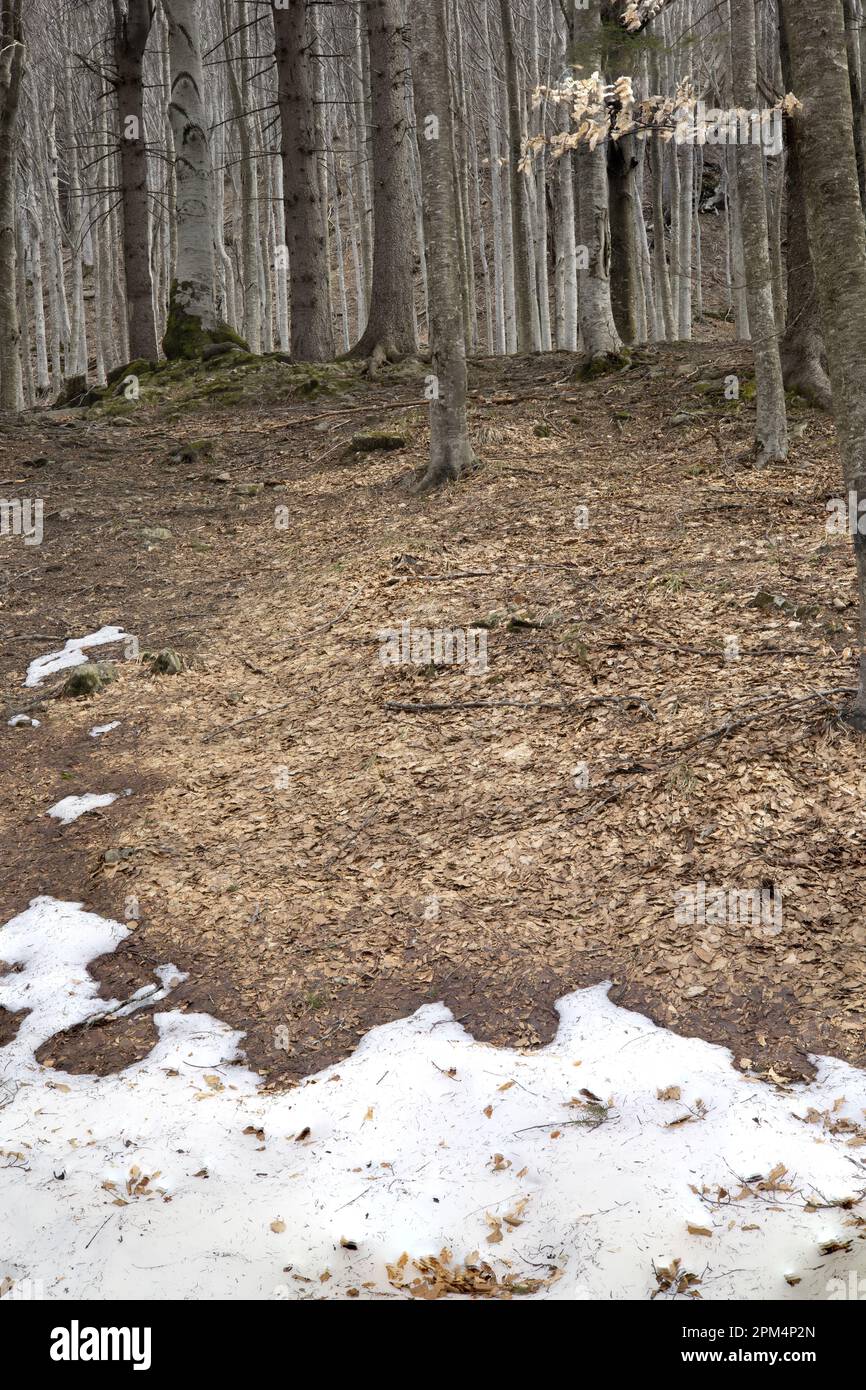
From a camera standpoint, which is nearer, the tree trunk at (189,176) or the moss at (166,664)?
the moss at (166,664)

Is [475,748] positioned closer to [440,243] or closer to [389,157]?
[440,243]

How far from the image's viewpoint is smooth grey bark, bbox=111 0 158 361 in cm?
1495

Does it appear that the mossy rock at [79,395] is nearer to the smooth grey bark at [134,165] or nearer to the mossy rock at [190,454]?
the smooth grey bark at [134,165]

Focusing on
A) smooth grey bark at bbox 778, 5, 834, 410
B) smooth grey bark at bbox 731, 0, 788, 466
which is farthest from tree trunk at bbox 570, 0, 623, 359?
smooth grey bark at bbox 731, 0, 788, 466

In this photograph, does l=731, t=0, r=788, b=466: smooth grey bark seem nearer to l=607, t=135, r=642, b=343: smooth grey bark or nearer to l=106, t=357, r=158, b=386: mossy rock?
l=607, t=135, r=642, b=343: smooth grey bark

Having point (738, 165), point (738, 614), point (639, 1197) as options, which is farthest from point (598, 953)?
point (738, 165)

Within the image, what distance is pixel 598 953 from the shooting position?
4.19m

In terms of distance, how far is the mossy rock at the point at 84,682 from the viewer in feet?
23.4

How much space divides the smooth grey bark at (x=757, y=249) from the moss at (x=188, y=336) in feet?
28.0

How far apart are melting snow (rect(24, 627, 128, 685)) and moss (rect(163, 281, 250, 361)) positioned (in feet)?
25.5

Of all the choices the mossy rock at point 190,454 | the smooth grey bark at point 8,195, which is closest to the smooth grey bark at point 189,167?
the smooth grey bark at point 8,195

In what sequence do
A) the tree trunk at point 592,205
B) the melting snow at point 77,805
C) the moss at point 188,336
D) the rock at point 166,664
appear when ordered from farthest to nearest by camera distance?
1. the moss at point 188,336
2. the tree trunk at point 592,205
3. the rock at point 166,664
4. the melting snow at point 77,805

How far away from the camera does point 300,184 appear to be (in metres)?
13.7

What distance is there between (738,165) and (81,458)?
807cm
